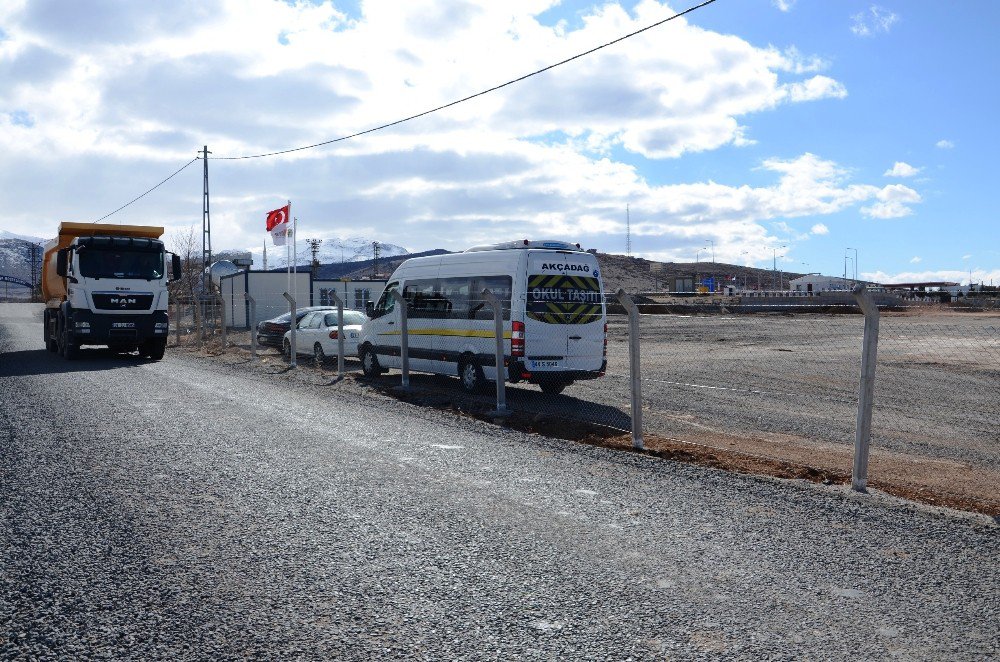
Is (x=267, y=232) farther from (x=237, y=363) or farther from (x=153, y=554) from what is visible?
(x=153, y=554)

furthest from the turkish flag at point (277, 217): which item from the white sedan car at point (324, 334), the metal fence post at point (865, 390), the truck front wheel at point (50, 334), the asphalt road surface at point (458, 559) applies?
the metal fence post at point (865, 390)

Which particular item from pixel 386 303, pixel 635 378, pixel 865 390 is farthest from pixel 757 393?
pixel 865 390

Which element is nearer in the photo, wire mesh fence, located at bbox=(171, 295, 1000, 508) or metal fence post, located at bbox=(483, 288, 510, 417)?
wire mesh fence, located at bbox=(171, 295, 1000, 508)

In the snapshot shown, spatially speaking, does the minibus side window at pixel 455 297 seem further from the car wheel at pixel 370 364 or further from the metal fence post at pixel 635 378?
the metal fence post at pixel 635 378

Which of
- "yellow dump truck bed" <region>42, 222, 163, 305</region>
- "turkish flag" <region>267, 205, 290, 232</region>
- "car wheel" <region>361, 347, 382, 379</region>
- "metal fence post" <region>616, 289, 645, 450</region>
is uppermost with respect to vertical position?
"turkish flag" <region>267, 205, 290, 232</region>

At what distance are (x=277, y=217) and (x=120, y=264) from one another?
20.7 meters

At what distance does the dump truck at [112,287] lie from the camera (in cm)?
2141

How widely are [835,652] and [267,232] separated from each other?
42.0 metres

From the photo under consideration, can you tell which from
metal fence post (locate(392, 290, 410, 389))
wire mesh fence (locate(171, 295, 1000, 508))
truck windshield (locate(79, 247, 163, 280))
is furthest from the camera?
truck windshield (locate(79, 247, 163, 280))

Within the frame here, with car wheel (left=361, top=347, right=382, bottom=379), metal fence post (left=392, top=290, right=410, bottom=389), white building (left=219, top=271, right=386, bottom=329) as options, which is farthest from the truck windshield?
white building (left=219, top=271, right=386, bottom=329)

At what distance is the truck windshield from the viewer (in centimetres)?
2153

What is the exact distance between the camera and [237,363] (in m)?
21.1

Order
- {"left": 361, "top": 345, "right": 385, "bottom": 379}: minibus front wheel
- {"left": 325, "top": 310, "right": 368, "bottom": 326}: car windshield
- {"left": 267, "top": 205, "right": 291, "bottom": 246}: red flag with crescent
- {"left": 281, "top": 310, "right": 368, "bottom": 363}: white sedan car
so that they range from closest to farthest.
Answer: {"left": 361, "top": 345, "right": 385, "bottom": 379}: minibus front wheel
{"left": 281, "top": 310, "right": 368, "bottom": 363}: white sedan car
{"left": 325, "top": 310, "right": 368, "bottom": 326}: car windshield
{"left": 267, "top": 205, "right": 291, "bottom": 246}: red flag with crescent

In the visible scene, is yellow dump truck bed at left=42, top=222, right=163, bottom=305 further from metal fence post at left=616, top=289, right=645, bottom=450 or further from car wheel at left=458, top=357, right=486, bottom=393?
metal fence post at left=616, top=289, right=645, bottom=450
